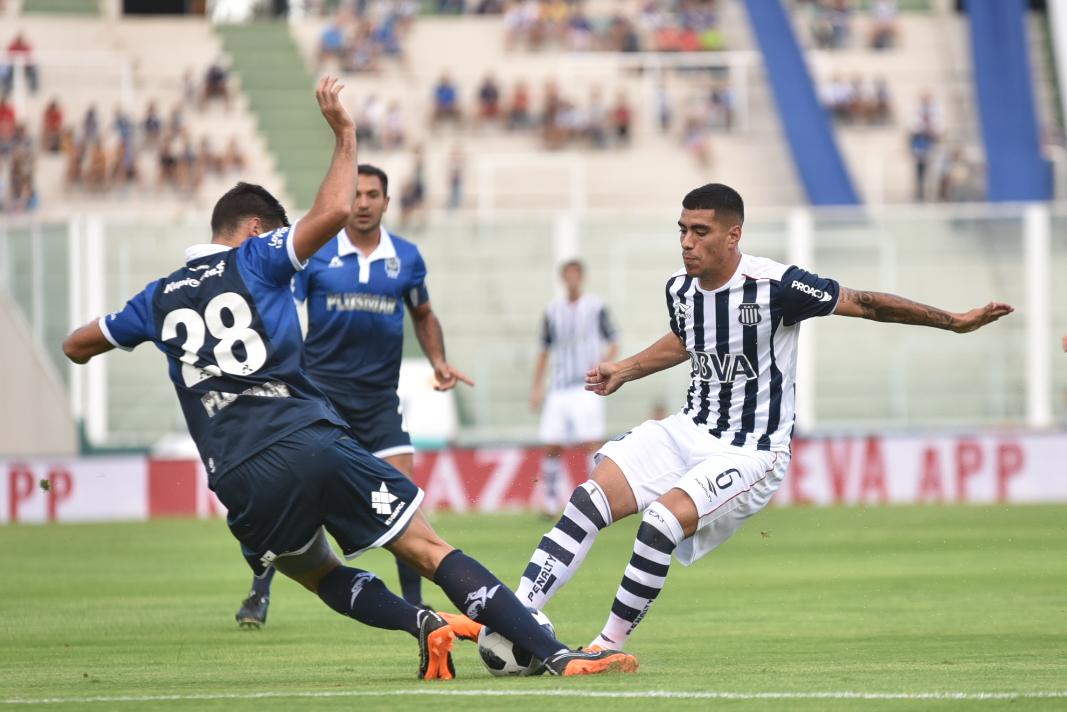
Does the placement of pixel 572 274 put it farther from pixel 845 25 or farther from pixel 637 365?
pixel 845 25

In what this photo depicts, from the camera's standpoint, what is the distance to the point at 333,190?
727 centimetres

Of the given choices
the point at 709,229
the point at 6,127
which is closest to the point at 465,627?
the point at 709,229

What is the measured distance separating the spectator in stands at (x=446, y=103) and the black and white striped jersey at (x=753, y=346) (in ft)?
88.9

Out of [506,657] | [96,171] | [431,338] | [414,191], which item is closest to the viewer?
[506,657]

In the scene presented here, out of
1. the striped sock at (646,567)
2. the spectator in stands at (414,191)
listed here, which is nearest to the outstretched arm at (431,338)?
the striped sock at (646,567)

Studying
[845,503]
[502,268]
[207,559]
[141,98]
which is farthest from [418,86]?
[207,559]

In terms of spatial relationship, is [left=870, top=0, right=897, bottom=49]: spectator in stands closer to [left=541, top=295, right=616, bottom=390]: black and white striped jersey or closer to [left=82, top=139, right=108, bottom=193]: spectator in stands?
[left=82, top=139, right=108, bottom=193]: spectator in stands

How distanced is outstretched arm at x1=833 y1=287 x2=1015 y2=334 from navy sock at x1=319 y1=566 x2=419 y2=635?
2401 millimetres

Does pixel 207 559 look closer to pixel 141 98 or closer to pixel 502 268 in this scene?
pixel 502 268

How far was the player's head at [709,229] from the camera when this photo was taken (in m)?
8.71

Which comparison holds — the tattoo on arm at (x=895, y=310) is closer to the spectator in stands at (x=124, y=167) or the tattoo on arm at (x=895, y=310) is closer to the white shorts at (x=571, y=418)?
the white shorts at (x=571, y=418)

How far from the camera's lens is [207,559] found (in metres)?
17.0

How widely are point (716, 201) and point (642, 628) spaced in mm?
2953

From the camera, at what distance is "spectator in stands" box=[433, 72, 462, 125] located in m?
35.4
